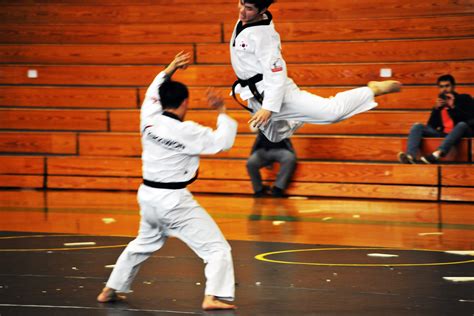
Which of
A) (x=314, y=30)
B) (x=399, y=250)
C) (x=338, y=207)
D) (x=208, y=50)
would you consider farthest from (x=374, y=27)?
(x=399, y=250)

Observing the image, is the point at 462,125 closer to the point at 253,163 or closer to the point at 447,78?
the point at 447,78

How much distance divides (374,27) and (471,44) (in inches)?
58.1

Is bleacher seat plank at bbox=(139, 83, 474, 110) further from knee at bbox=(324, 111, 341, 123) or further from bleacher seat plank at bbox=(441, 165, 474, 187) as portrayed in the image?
knee at bbox=(324, 111, 341, 123)

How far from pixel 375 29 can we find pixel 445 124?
2344 millimetres

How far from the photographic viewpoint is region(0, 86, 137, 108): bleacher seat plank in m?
13.7

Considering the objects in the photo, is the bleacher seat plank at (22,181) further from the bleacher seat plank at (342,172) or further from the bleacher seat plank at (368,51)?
the bleacher seat plank at (368,51)

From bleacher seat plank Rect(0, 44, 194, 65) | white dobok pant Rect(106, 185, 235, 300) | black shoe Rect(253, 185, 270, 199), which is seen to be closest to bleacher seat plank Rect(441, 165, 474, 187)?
black shoe Rect(253, 185, 270, 199)

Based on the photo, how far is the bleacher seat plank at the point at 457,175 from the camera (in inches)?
442

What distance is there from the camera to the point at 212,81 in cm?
1349

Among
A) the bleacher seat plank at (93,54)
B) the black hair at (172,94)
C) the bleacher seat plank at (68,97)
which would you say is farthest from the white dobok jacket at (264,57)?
the bleacher seat plank at (93,54)

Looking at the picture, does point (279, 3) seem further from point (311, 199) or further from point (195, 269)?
point (195, 269)

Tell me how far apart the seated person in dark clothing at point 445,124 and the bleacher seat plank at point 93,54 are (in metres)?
4.06

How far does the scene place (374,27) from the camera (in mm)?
13383

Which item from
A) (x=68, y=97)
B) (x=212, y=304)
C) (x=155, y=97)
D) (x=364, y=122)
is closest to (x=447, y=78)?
(x=364, y=122)
